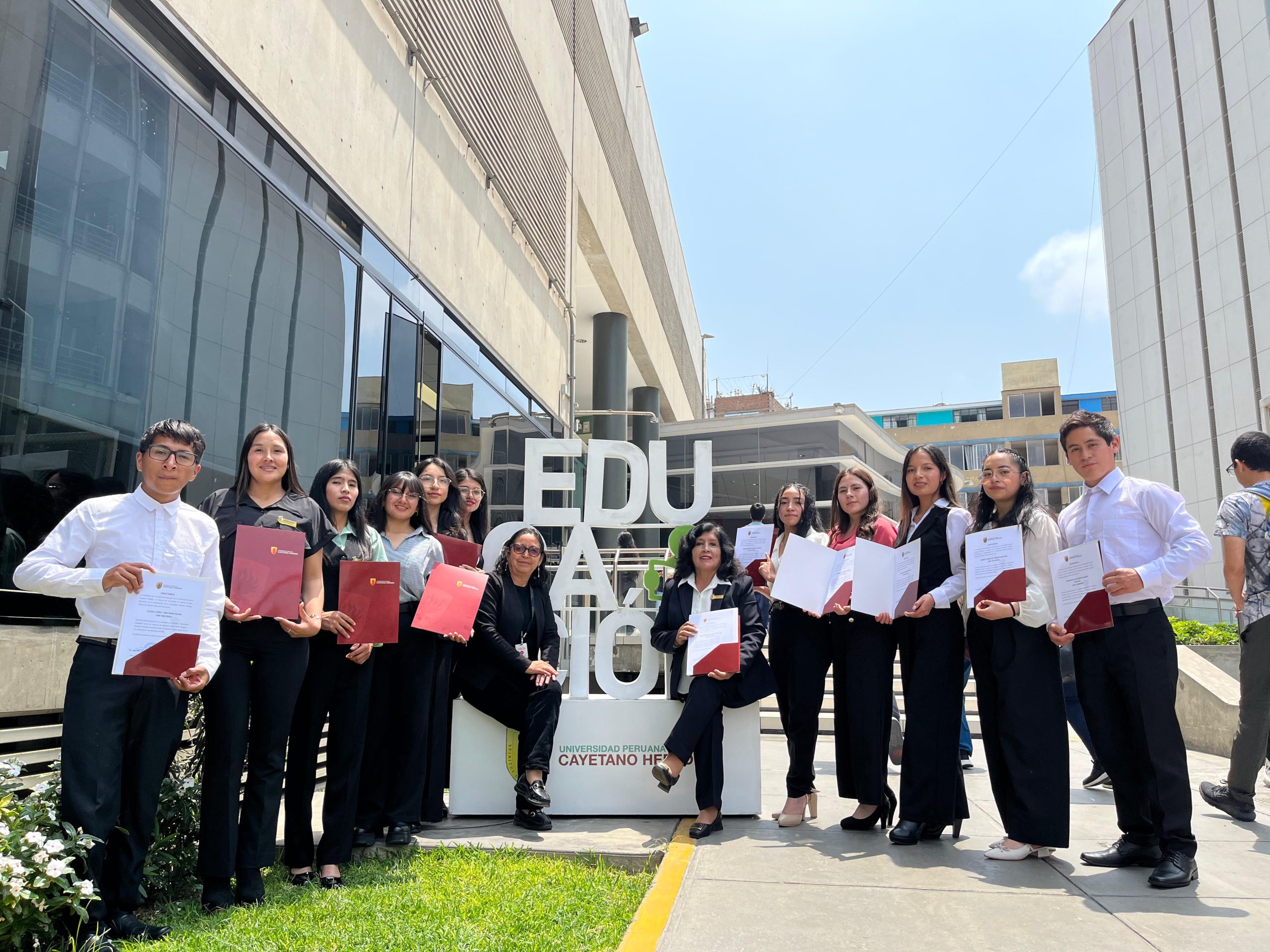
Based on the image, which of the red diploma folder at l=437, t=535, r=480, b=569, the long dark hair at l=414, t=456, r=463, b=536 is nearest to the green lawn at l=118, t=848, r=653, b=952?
the red diploma folder at l=437, t=535, r=480, b=569

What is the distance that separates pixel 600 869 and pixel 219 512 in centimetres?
234

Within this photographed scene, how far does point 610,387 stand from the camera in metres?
19.5

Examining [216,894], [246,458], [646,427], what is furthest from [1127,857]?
[646,427]

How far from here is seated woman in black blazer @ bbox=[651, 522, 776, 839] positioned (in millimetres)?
4738

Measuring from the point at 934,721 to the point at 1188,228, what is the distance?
28.8 m

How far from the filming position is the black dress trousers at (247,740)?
3.51 meters

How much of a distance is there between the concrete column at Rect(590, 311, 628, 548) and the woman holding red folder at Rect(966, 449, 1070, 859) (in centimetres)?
1419

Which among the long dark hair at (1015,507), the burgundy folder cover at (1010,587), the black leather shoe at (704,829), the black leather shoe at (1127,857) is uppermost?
the long dark hair at (1015,507)

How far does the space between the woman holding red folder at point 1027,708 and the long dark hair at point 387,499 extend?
2884mm

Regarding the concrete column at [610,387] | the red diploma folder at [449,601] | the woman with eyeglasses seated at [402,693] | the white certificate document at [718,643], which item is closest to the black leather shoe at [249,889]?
the woman with eyeglasses seated at [402,693]

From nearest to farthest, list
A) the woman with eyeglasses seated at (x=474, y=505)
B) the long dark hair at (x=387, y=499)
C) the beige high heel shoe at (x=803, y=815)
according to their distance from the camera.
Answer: the long dark hair at (x=387, y=499) < the beige high heel shoe at (x=803, y=815) < the woman with eyeglasses seated at (x=474, y=505)

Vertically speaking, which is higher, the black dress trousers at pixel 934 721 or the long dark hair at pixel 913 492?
the long dark hair at pixel 913 492

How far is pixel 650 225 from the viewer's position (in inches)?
949

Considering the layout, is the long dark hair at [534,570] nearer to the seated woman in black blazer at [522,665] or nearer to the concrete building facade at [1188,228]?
the seated woman in black blazer at [522,665]
